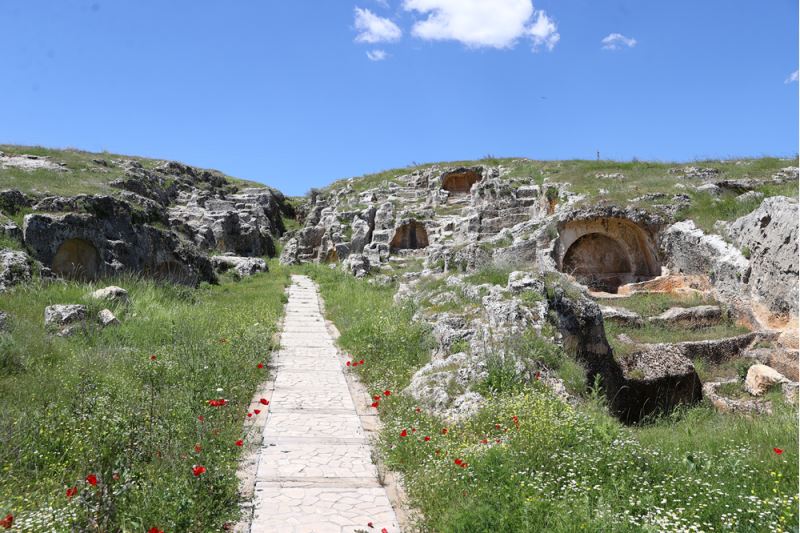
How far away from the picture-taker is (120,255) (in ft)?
54.2

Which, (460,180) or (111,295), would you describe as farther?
(460,180)

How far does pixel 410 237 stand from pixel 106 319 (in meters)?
20.1

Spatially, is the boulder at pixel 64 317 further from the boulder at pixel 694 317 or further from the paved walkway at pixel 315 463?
the boulder at pixel 694 317

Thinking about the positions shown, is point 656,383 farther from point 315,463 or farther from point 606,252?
point 606,252

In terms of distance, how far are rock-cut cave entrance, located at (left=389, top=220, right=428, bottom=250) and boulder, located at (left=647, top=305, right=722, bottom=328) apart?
15467mm

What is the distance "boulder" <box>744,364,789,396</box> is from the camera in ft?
37.9

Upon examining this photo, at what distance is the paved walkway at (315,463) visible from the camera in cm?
499

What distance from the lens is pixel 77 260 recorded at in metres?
15.4

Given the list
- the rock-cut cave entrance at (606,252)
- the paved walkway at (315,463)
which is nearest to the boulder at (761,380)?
the rock-cut cave entrance at (606,252)

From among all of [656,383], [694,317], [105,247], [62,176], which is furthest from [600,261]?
[62,176]

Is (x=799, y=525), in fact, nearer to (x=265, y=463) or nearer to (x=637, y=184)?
(x=265, y=463)

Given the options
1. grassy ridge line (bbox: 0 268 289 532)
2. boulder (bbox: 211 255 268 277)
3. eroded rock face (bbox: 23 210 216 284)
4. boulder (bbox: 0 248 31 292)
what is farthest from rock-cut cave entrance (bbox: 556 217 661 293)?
boulder (bbox: 0 248 31 292)

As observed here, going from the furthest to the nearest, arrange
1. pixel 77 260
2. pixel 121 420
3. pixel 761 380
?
pixel 77 260 < pixel 761 380 < pixel 121 420

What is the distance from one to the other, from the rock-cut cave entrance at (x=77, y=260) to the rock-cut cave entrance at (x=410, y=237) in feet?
53.0
